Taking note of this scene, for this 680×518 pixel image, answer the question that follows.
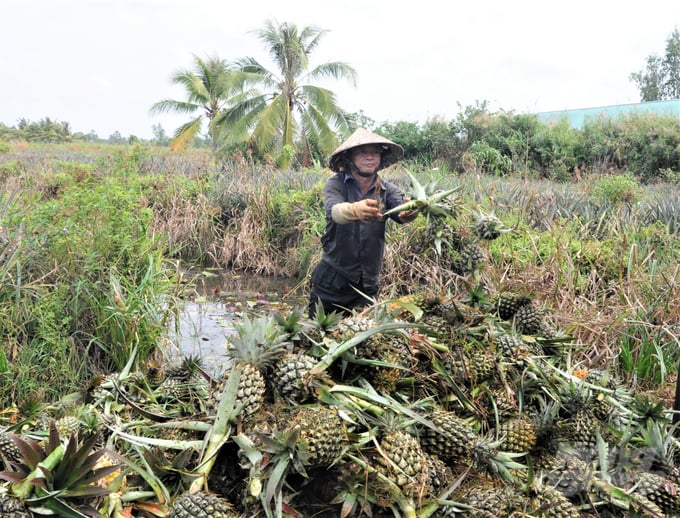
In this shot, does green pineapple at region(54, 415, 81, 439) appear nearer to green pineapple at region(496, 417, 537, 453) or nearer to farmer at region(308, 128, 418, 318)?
green pineapple at region(496, 417, 537, 453)

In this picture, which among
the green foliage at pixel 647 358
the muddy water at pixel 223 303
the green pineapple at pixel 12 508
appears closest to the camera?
the green pineapple at pixel 12 508

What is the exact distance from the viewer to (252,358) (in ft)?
5.24

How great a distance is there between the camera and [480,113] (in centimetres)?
2092

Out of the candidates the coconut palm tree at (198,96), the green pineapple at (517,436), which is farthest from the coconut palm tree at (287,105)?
the green pineapple at (517,436)

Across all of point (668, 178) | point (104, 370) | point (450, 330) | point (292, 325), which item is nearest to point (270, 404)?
point (292, 325)

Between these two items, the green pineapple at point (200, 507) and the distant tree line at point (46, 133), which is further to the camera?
the distant tree line at point (46, 133)

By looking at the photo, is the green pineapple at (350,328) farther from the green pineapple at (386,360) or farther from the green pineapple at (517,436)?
the green pineapple at (517,436)

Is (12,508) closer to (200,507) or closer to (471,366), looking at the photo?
(200,507)

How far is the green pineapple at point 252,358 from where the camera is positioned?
151cm

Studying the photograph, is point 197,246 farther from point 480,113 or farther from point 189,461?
point 480,113

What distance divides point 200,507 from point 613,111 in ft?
86.4

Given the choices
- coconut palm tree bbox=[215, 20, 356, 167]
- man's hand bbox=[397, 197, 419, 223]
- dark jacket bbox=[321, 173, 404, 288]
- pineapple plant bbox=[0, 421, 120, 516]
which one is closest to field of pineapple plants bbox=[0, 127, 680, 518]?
pineapple plant bbox=[0, 421, 120, 516]

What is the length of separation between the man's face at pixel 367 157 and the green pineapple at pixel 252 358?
1944mm

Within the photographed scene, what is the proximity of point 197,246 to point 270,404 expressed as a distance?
7674mm
